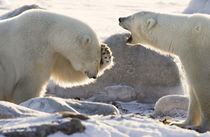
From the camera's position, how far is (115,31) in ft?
36.4

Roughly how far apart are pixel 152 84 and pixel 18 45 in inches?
143

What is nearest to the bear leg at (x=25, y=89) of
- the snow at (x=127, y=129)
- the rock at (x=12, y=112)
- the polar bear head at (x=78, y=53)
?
the polar bear head at (x=78, y=53)

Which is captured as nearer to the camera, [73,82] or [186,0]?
[73,82]

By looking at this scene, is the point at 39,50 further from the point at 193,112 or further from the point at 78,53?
the point at 193,112

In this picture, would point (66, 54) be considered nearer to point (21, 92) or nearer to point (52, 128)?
point (21, 92)

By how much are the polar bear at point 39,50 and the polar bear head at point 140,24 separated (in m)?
0.58

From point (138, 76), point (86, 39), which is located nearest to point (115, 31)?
point (138, 76)

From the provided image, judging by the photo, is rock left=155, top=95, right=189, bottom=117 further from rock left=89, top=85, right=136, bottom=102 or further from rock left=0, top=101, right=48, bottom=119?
rock left=0, top=101, right=48, bottom=119

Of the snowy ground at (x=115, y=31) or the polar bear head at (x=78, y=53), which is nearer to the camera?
the snowy ground at (x=115, y=31)

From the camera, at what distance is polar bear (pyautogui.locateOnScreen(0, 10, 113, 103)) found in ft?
17.5

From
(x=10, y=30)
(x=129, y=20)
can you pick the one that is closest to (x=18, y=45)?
(x=10, y=30)

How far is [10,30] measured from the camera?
5.47 m

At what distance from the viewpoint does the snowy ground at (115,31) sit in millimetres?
2623

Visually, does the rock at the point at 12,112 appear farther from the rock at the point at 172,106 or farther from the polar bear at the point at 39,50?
the rock at the point at 172,106
